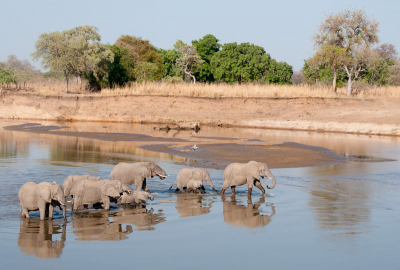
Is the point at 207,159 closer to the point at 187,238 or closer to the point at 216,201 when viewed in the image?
the point at 216,201

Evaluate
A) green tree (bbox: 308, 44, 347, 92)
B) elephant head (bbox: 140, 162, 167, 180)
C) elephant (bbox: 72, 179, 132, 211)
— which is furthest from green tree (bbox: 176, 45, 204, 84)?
elephant (bbox: 72, 179, 132, 211)

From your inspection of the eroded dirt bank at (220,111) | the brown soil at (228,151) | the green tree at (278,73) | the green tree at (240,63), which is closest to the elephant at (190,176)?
the brown soil at (228,151)

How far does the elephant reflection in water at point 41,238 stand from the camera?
7.79m

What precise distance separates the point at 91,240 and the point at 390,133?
25.7 meters

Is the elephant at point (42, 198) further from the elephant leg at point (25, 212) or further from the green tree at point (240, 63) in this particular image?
the green tree at point (240, 63)

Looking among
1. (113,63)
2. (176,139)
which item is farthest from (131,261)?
(113,63)

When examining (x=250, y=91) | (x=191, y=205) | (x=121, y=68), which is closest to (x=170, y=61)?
(x=121, y=68)

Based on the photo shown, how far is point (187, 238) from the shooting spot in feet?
28.3

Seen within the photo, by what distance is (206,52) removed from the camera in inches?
2494

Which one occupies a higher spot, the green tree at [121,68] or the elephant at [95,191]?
the green tree at [121,68]

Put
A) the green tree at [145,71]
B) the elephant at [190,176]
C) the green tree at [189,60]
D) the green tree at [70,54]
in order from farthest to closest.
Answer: the green tree at [189,60] → the green tree at [145,71] → the green tree at [70,54] → the elephant at [190,176]

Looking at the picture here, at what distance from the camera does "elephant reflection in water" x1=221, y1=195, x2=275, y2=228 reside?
9859 mm

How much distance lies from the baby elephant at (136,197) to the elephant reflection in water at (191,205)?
77 cm

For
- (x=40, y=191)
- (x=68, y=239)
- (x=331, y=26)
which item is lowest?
(x=68, y=239)
